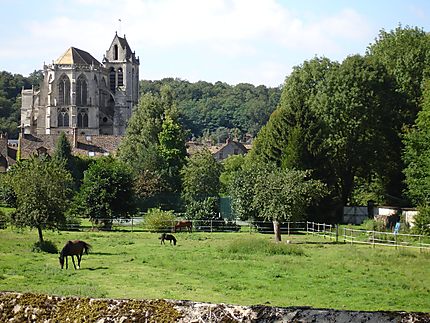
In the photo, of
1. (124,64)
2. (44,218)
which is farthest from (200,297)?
(124,64)

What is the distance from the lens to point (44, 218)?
3275 centimetres

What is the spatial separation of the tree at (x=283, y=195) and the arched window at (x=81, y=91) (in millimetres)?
86494

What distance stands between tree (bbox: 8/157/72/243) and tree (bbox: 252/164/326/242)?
35.2 feet

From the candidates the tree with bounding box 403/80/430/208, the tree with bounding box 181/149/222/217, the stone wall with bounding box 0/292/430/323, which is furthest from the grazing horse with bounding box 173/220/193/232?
the stone wall with bounding box 0/292/430/323

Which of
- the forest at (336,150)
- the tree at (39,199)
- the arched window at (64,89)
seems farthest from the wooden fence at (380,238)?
the arched window at (64,89)

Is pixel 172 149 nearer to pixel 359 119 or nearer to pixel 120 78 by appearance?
pixel 359 119

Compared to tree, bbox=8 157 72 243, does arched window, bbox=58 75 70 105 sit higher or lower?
higher

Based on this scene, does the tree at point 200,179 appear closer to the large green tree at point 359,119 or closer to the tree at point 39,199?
the large green tree at point 359,119

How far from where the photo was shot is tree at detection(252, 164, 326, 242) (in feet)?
127

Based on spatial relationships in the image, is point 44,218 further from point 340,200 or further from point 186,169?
point 186,169

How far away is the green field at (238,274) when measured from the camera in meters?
17.7

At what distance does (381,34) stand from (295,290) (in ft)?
151

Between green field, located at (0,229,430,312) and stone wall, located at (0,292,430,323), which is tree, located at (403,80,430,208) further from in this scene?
stone wall, located at (0,292,430,323)

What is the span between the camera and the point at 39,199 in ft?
108
